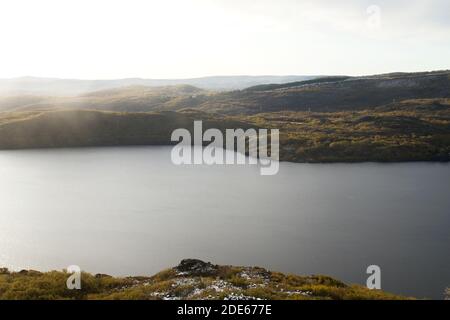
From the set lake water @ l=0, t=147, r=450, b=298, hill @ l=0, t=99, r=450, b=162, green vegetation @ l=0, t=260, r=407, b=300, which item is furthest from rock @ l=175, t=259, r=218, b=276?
hill @ l=0, t=99, r=450, b=162

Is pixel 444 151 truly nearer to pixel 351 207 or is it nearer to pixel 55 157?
pixel 351 207

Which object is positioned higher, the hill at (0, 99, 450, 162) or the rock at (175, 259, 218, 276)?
the hill at (0, 99, 450, 162)

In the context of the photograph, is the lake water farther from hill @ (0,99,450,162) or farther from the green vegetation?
hill @ (0,99,450,162)
